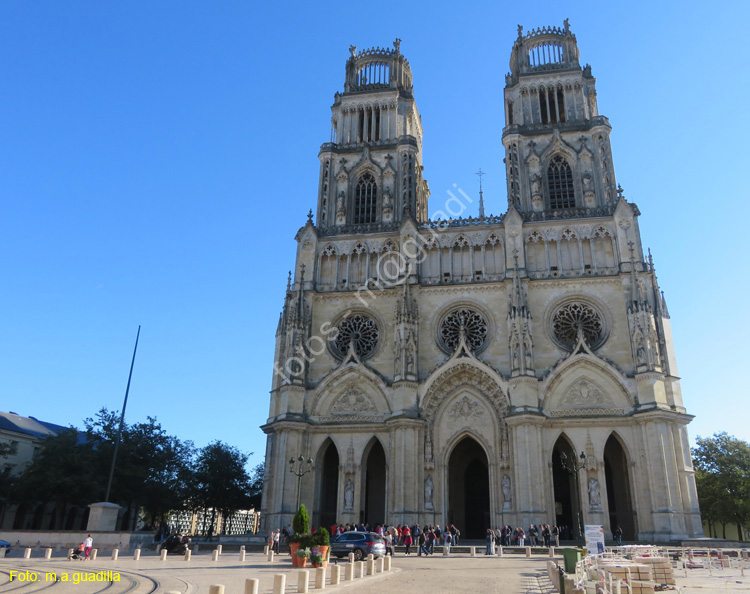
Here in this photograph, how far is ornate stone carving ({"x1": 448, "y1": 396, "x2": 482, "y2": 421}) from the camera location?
3891cm

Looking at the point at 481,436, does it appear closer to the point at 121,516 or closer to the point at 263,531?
the point at 263,531

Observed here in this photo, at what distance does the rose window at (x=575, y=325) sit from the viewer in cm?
3931

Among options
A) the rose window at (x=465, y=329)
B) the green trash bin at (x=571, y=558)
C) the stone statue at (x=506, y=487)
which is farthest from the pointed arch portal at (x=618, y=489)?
the green trash bin at (x=571, y=558)

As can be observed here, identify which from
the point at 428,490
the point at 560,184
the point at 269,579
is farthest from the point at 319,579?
the point at 560,184

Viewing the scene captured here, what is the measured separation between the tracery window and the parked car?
2797cm

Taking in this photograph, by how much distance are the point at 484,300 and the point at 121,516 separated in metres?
30.6

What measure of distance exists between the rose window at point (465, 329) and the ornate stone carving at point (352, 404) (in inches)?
243

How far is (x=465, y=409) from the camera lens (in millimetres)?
39125

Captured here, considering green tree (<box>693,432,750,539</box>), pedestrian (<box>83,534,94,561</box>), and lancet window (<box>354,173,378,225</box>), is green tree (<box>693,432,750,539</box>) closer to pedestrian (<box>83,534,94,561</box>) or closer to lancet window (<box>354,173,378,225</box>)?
lancet window (<box>354,173,378,225</box>)

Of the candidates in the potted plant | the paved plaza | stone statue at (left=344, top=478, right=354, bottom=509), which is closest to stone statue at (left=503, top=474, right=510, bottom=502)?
stone statue at (left=344, top=478, right=354, bottom=509)

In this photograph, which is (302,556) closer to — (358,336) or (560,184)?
(358,336)

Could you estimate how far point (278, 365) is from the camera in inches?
1620

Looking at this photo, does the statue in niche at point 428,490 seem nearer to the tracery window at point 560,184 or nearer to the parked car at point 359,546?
the parked car at point 359,546

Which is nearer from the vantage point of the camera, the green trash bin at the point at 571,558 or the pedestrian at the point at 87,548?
the green trash bin at the point at 571,558
